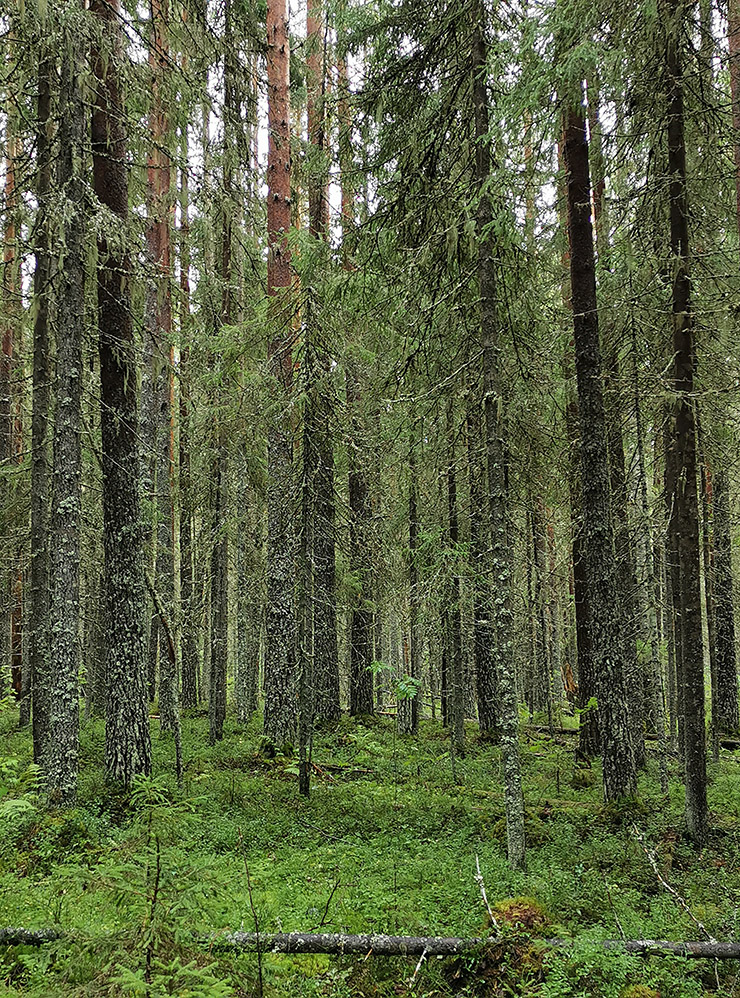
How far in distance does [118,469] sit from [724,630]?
49.1ft

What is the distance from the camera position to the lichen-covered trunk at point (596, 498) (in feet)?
27.8

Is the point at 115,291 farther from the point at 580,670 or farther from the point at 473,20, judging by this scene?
the point at 580,670

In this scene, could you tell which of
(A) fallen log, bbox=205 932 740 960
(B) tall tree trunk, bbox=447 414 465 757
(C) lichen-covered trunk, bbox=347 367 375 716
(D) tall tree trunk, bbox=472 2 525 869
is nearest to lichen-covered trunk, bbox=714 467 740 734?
(B) tall tree trunk, bbox=447 414 465 757

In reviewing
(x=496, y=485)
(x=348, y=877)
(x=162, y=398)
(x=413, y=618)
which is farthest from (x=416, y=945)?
(x=162, y=398)

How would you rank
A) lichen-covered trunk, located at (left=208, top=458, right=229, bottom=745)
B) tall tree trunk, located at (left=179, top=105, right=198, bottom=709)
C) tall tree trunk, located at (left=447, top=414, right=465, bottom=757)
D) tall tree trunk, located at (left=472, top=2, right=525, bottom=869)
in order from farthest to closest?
lichen-covered trunk, located at (left=208, top=458, right=229, bottom=745), tall tree trunk, located at (left=447, top=414, right=465, bottom=757), tall tree trunk, located at (left=179, top=105, right=198, bottom=709), tall tree trunk, located at (left=472, top=2, right=525, bottom=869)

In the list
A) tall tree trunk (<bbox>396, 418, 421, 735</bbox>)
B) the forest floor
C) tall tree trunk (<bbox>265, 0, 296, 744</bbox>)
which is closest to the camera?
the forest floor

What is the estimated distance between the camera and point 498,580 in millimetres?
6980

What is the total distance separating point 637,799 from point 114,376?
31.1ft

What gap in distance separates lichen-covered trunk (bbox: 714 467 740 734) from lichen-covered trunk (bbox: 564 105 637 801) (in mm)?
7115

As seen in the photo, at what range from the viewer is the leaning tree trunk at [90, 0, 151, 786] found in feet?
28.4

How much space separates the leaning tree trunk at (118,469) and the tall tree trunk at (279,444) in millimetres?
2411

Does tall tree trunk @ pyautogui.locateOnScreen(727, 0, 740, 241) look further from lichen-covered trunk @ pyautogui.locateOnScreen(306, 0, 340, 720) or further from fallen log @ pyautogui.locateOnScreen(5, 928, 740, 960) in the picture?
fallen log @ pyautogui.locateOnScreen(5, 928, 740, 960)

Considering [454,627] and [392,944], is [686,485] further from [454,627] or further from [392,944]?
[392,944]

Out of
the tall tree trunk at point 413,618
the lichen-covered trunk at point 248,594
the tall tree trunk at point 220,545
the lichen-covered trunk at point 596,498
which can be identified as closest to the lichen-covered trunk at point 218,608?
the tall tree trunk at point 220,545
